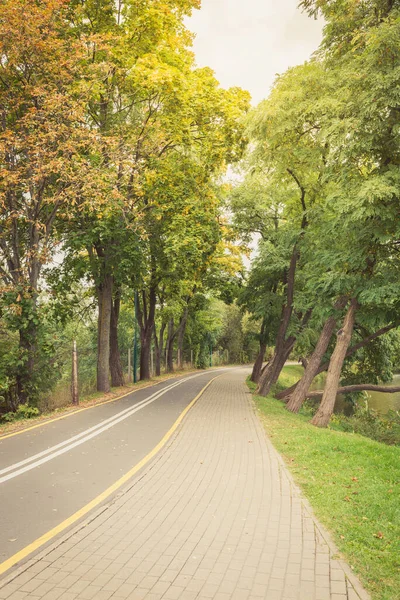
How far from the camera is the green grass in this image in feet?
15.8

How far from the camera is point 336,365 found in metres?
14.4

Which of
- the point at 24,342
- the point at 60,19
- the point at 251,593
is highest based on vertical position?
the point at 60,19

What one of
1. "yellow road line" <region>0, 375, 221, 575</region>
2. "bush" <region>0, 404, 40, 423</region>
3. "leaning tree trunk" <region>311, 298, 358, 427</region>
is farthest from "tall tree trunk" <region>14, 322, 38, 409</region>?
"leaning tree trunk" <region>311, 298, 358, 427</region>

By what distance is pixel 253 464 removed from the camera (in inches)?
337

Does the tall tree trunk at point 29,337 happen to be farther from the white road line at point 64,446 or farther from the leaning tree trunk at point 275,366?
the leaning tree trunk at point 275,366

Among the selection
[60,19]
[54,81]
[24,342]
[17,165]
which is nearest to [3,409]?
[24,342]

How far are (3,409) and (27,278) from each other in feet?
14.7

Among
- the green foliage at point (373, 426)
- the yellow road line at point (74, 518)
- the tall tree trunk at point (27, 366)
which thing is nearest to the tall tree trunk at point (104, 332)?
the tall tree trunk at point (27, 366)

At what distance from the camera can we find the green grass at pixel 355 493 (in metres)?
4.82

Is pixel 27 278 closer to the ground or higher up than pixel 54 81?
closer to the ground

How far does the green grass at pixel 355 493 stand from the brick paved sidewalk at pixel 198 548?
25 centimetres

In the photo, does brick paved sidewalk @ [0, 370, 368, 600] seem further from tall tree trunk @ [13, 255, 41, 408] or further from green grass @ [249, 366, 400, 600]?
tall tree trunk @ [13, 255, 41, 408]

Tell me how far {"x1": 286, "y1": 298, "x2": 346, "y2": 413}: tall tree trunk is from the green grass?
4.05 metres

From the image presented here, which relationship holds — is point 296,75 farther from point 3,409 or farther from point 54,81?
point 3,409
